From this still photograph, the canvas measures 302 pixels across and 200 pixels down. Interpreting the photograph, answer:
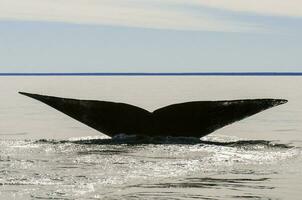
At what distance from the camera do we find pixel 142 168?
1518 cm

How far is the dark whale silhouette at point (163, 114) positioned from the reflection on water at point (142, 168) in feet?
1.31

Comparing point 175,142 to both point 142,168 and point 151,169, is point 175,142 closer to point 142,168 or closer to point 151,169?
point 142,168

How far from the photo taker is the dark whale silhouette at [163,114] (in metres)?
19.7

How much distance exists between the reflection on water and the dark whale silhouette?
0.40 meters

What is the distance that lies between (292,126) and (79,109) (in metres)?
12.8

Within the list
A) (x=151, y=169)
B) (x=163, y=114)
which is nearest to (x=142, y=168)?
(x=151, y=169)

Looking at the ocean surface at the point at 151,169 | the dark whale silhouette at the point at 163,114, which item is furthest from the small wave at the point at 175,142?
the dark whale silhouette at the point at 163,114

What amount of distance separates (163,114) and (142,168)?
4659mm

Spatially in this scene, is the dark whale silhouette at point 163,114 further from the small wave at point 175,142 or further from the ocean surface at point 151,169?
the ocean surface at point 151,169

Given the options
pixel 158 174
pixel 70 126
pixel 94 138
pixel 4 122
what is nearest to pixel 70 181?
pixel 158 174

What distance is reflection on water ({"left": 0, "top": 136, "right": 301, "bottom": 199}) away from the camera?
12312 millimetres

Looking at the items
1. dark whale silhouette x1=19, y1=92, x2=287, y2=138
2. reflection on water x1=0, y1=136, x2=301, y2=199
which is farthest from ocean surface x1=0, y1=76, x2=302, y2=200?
dark whale silhouette x1=19, y1=92, x2=287, y2=138

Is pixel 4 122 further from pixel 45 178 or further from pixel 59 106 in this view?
pixel 45 178

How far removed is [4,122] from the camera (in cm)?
3319
